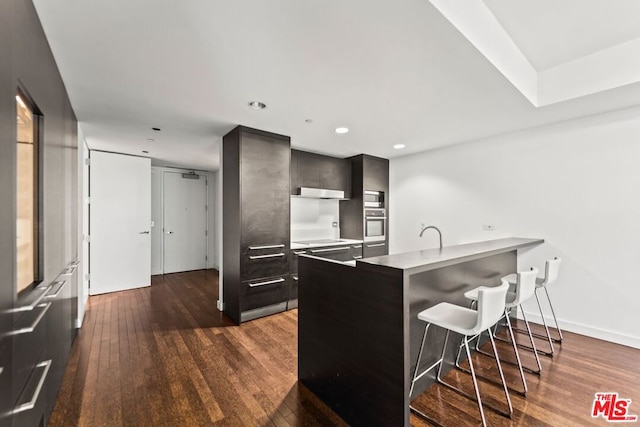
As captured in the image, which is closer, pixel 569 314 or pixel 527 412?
pixel 527 412

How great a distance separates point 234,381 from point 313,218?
3.02 meters

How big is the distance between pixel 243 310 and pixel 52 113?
8.21ft

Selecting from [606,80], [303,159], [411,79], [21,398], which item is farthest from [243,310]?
[606,80]

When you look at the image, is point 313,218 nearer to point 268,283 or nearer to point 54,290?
point 268,283

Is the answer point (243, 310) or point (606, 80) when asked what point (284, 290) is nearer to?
point (243, 310)

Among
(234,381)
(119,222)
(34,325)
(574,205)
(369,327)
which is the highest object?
(574,205)

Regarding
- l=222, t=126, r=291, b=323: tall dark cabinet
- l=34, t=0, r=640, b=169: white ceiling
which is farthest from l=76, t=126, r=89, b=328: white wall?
l=222, t=126, r=291, b=323: tall dark cabinet

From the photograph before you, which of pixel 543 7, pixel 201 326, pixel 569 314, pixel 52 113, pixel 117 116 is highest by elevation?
pixel 543 7

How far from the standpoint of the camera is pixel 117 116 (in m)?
2.89

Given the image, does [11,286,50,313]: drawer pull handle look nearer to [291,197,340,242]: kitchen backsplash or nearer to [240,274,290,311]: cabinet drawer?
[240,274,290,311]: cabinet drawer

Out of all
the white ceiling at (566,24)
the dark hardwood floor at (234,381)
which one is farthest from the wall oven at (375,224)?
the white ceiling at (566,24)

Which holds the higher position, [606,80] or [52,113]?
[606,80]

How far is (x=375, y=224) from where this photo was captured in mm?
4930

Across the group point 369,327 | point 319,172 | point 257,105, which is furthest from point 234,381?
point 319,172
